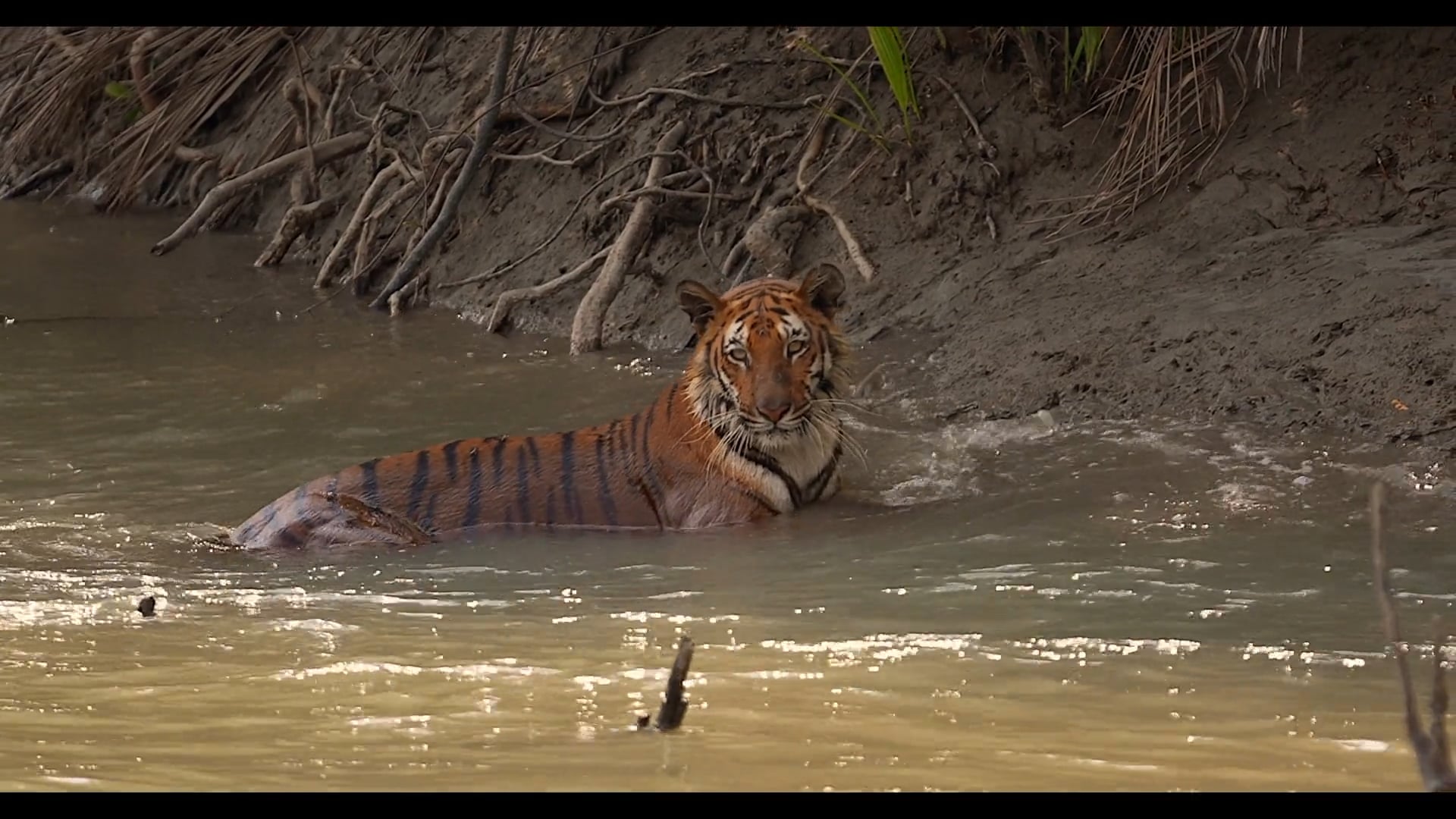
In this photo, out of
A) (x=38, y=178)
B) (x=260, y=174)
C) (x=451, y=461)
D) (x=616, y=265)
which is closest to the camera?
(x=451, y=461)

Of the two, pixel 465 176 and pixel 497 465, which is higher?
pixel 465 176

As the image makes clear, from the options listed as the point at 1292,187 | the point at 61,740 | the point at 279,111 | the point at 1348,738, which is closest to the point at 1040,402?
the point at 1292,187

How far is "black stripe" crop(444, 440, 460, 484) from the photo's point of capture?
5.85m

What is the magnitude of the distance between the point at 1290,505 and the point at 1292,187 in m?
2.63

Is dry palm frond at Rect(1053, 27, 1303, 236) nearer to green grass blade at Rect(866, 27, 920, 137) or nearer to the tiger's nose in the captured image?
green grass blade at Rect(866, 27, 920, 137)

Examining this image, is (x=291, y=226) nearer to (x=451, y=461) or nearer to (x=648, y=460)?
(x=451, y=461)

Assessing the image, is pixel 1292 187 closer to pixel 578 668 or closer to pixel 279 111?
pixel 578 668

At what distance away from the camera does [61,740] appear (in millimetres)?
3156

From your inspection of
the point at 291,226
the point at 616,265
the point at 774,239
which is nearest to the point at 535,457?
the point at 616,265

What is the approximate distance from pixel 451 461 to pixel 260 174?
19.2ft

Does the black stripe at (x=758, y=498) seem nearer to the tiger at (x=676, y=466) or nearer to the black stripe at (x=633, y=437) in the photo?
the tiger at (x=676, y=466)

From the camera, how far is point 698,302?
6016mm

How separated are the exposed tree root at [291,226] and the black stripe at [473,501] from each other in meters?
5.31

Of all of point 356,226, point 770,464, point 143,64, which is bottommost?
point 770,464
